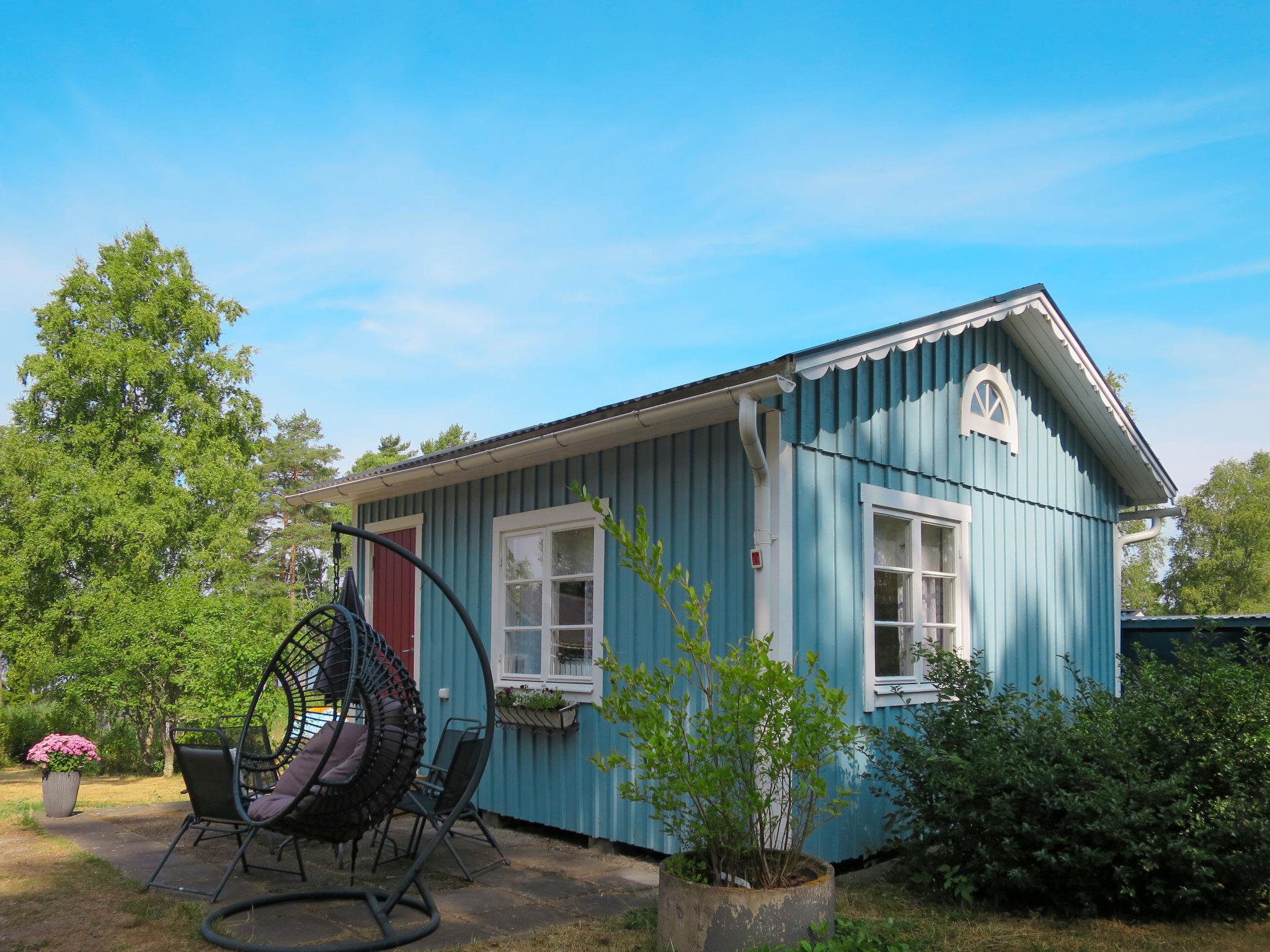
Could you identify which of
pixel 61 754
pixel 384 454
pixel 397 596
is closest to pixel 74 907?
pixel 61 754

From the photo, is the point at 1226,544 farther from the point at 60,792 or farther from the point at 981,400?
the point at 60,792

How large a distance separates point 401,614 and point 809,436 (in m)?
4.41

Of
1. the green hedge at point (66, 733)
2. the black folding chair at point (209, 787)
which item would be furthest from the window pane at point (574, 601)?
the green hedge at point (66, 733)

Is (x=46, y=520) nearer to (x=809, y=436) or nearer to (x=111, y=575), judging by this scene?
(x=111, y=575)

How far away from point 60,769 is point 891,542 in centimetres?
659

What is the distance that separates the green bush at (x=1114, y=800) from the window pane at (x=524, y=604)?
9.21 ft

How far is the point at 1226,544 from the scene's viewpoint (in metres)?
34.4

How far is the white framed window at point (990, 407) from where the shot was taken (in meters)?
7.54

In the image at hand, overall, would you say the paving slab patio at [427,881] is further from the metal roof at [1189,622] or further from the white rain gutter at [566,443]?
the metal roof at [1189,622]

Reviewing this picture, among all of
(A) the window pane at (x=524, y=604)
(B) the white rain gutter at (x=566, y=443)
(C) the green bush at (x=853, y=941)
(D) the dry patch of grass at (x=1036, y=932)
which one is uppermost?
(B) the white rain gutter at (x=566, y=443)

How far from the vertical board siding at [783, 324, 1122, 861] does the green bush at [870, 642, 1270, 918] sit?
0.73 meters

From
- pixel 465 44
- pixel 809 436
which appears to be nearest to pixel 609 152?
pixel 465 44

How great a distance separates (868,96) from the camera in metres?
9.89

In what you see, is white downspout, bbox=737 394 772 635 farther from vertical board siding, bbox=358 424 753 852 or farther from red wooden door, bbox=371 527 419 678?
red wooden door, bbox=371 527 419 678
